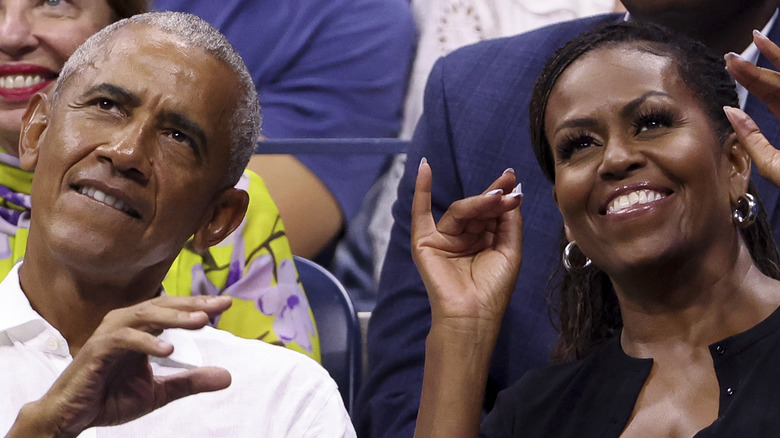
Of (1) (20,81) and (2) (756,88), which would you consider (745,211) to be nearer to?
(2) (756,88)

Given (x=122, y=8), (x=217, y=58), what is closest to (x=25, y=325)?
(x=217, y=58)

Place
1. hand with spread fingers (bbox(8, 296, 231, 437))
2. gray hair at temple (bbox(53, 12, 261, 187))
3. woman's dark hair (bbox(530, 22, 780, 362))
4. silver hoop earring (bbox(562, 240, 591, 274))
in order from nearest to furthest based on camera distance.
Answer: hand with spread fingers (bbox(8, 296, 231, 437)) < gray hair at temple (bbox(53, 12, 261, 187)) < woman's dark hair (bbox(530, 22, 780, 362)) < silver hoop earring (bbox(562, 240, 591, 274))

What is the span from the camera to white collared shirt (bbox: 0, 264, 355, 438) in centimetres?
134

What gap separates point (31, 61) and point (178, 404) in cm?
69

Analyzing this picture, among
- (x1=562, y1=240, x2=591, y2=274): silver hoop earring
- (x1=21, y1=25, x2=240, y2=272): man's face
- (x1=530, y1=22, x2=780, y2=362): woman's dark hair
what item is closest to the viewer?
(x1=21, y1=25, x2=240, y2=272): man's face

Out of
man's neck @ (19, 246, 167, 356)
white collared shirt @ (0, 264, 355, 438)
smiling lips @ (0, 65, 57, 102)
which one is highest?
smiling lips @ (0, 65, 57, 102)

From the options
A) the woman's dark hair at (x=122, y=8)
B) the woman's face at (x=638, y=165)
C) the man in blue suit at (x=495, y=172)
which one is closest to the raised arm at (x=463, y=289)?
the woman's face at (x=638, y=165)

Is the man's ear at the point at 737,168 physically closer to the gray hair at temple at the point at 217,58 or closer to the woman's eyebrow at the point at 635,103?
the woman's eyebrow at the point at 635,103

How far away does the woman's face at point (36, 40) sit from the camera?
5.84ft

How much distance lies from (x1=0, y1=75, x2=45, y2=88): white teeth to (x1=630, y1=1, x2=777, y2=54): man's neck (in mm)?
987

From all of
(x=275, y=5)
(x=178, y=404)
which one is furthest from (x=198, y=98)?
(x=275, y=5)

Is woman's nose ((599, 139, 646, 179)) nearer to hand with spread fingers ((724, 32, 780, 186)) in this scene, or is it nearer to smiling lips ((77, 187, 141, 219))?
hand with spread fingers ((724, 32, 780, 186))

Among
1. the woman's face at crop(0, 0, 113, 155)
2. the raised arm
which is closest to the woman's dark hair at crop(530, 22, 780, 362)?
the raised arm

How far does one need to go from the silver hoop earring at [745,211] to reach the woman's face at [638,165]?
1 cm
